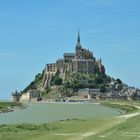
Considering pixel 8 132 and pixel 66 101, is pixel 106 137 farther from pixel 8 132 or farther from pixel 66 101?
pixel 66 101

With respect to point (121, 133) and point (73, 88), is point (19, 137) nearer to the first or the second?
point (121, 133)

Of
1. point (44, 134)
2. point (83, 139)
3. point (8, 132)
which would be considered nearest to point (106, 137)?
point (83, 139)

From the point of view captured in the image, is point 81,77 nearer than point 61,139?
No

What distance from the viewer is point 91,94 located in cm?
19850

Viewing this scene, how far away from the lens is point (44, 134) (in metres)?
31.4

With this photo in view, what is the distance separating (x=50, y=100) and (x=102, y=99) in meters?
18.9

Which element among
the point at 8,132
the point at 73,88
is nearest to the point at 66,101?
the point at 73,88

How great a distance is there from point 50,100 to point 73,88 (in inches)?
374

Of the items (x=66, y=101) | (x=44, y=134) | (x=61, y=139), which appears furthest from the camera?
(x=66, y=101)

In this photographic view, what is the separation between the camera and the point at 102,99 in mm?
198500

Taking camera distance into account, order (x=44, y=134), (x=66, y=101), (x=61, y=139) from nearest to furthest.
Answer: (x=61, y=139), (x=44, y=134), (x=66, y=101)

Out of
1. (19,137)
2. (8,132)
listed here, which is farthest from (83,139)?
(8,132)

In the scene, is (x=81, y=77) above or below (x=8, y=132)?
above

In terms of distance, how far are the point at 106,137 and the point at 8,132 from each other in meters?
6.48
